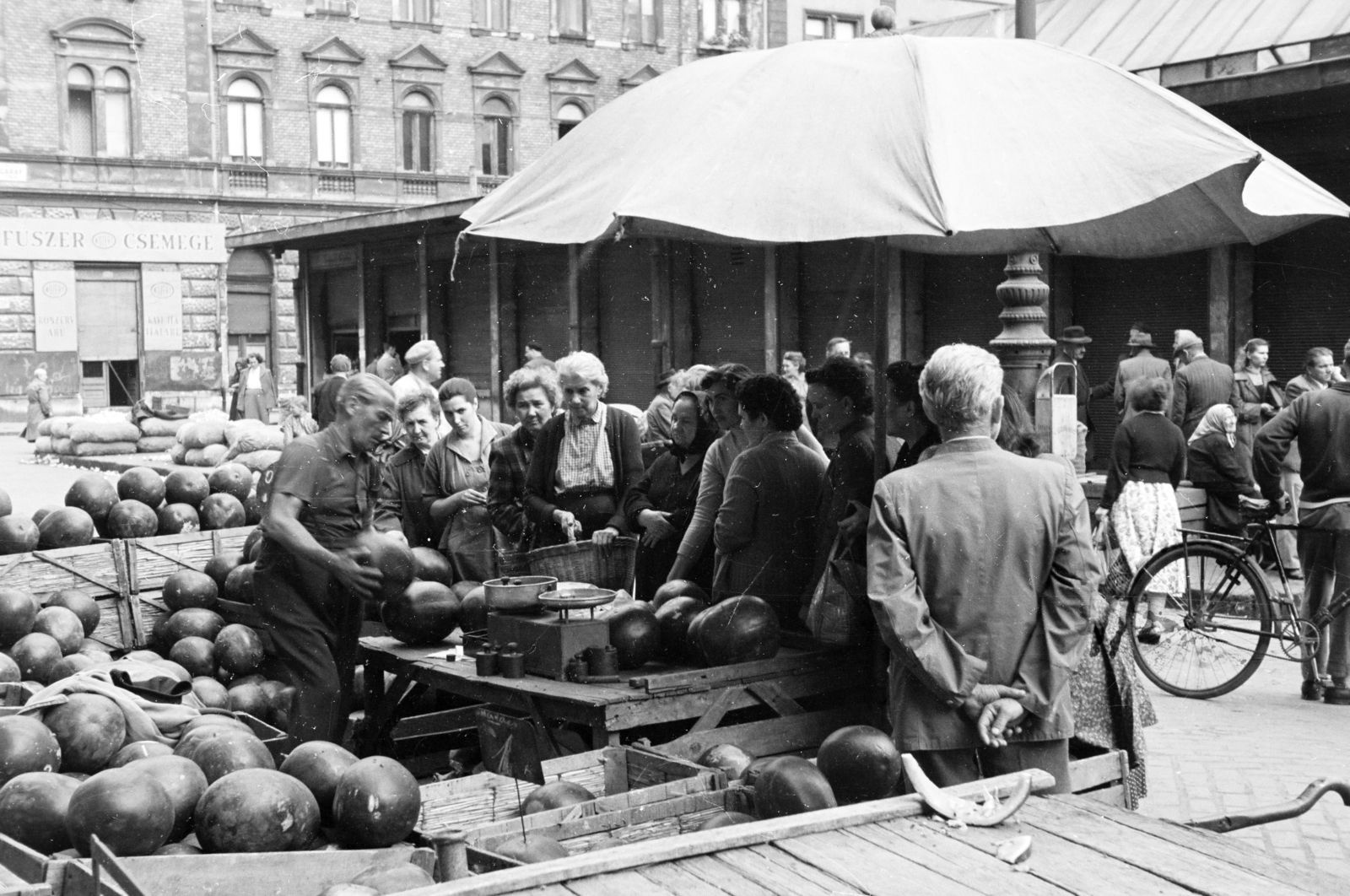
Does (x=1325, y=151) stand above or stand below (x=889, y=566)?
above

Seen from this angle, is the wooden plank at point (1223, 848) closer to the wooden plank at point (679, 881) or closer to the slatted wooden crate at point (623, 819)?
the wooden plank at point (679, 881)

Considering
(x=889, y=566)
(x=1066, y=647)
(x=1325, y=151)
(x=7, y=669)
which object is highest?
(x=1325, y=151)

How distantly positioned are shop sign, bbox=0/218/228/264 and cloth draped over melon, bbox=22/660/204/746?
32711 mm

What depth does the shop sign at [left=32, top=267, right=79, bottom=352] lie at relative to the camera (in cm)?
3484

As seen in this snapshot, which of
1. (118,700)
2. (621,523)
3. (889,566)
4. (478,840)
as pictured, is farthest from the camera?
(621,523)

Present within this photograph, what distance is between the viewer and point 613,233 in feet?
16.7

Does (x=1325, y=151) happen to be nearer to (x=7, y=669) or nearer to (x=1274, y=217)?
(x=1274, y=217)

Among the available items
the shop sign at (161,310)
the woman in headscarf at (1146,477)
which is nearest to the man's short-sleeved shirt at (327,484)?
the woman in headscarf at (1146,477)

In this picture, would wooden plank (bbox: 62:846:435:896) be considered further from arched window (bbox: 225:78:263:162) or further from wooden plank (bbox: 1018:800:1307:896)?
arched window (bbox: 225:78:263:162)

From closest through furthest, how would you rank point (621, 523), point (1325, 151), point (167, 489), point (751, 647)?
point (751, 647) < point (621, 523) < point (167, 489) < point (1325, 151)

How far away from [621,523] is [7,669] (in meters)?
2.76

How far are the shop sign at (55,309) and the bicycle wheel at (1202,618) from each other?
31.9m

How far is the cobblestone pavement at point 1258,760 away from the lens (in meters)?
5.82

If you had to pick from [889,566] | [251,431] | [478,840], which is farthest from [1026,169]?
[251,431]
